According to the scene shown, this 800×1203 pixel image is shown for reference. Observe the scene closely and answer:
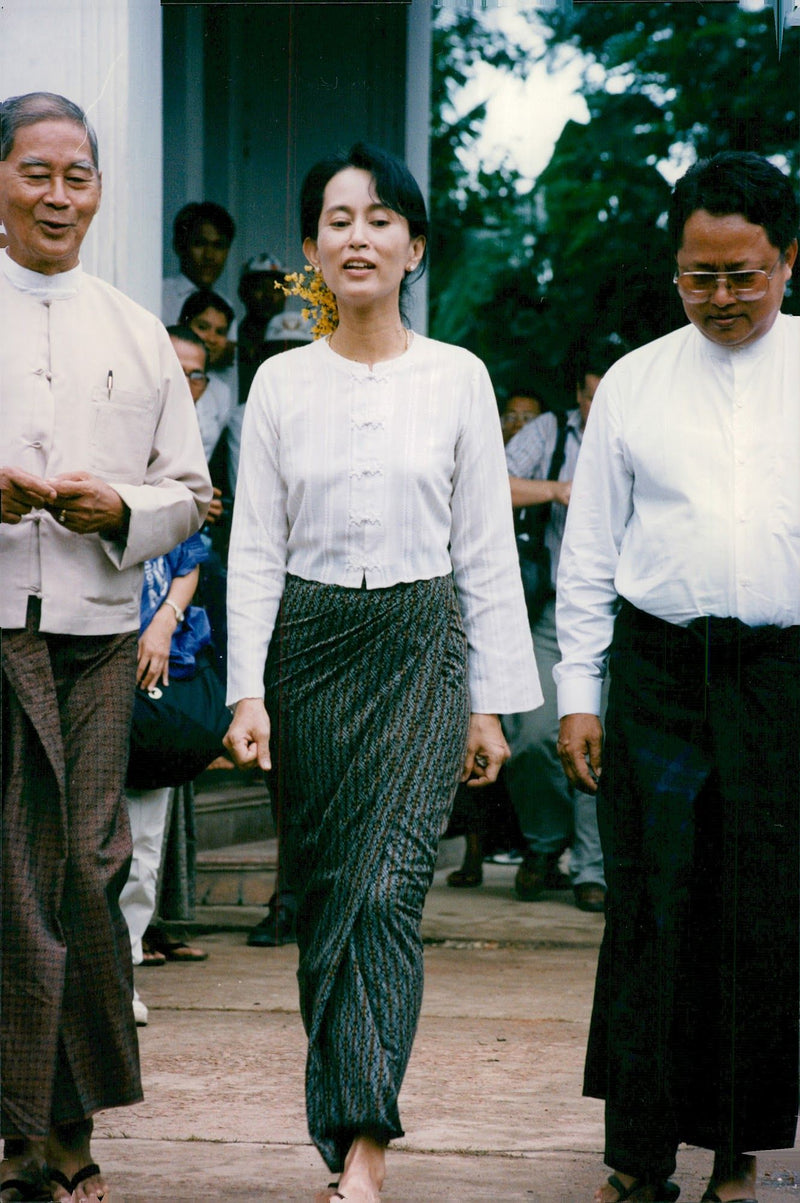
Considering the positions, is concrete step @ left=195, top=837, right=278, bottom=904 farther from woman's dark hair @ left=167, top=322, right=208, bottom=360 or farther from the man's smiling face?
the man's smiling face

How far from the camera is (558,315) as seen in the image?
33.4ft

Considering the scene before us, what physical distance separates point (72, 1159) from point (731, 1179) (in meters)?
1.39

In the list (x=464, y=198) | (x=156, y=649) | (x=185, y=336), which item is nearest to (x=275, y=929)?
(x=156, y=649)

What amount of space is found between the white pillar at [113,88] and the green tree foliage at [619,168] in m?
2.37

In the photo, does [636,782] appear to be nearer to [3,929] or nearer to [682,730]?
[682,730]

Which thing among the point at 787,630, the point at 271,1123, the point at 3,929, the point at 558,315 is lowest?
the point at 271,1123

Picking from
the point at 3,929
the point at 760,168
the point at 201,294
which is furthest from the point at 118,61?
the point at 3,929

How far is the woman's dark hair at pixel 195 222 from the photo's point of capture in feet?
25.9

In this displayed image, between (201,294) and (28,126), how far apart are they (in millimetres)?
3353

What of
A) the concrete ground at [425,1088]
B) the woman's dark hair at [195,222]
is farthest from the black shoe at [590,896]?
the woman's dark hair at [195,222]

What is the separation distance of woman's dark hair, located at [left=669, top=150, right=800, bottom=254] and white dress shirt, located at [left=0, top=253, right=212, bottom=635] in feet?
3.94

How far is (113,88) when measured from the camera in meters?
6.21

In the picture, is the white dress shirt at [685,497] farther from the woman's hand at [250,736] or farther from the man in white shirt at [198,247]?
the man in white shirt at [198,247]

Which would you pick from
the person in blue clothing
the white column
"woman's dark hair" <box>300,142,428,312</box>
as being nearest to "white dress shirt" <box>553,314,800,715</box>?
"woman's dark hair" <box>300,142,428,312</box>
